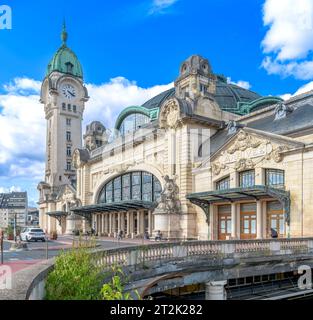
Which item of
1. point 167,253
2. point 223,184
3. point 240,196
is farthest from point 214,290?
point 223,184

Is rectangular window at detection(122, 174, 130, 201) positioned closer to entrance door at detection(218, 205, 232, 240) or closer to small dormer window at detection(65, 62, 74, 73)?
entrance door at detection(218, 205, 232, 240)

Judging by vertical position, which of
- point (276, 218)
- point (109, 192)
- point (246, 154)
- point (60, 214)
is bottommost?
point (60, 214)

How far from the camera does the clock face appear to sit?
8450 centimetres

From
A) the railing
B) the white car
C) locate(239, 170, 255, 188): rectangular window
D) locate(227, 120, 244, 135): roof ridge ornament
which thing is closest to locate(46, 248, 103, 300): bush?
the railing

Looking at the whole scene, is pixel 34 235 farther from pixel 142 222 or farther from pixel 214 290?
pixel 214 290

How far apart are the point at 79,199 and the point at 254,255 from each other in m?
42.4

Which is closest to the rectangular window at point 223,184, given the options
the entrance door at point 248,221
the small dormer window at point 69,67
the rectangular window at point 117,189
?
the entrance door at point 248,221

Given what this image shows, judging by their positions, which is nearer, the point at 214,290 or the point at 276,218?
the point at 214,290

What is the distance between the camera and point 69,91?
85.4 m

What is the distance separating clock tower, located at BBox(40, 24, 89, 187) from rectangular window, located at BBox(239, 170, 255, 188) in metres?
54.4

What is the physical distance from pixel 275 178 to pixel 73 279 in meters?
21.3

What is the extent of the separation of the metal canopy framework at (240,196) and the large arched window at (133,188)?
650 centimetres

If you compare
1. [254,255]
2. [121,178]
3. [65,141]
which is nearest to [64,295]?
[254,255]

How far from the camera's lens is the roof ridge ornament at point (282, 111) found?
30.0 metres
